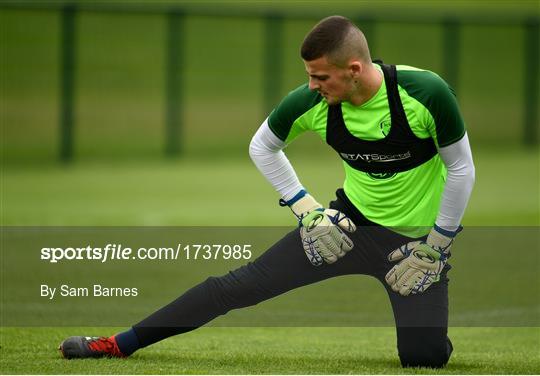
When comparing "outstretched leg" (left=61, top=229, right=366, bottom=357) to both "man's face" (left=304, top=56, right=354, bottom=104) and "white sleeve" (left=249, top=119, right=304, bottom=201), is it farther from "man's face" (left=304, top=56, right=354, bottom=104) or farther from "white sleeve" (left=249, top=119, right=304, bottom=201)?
"man's face" (left=304, top=56, right=354, bottom=104)

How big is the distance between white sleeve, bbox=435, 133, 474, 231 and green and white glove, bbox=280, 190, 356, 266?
600mm

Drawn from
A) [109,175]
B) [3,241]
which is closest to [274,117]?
[3,241]

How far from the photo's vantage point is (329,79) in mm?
6199

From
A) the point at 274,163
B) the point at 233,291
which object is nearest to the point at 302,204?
the point at 274,163

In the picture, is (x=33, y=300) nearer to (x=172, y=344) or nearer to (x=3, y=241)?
(x=172, y=344)

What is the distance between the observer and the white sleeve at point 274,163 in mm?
6754

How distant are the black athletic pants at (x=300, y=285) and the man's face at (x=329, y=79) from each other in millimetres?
836

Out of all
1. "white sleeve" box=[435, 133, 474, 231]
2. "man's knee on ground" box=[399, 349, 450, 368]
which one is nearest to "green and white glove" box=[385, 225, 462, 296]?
"white sleeve" box=[435, 133, 474, 231]

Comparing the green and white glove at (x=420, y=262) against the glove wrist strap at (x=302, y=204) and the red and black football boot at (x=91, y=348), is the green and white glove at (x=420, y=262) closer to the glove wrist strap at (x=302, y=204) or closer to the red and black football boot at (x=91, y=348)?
the glove wrist strap at (x=302, y=204)

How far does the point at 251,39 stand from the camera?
3150 cm

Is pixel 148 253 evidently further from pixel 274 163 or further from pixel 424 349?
pixel 424 349

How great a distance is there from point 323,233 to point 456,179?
32.4 inches

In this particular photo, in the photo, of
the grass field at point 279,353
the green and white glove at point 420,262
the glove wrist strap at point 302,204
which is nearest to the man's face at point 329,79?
the glove wrist strap at point 302,204

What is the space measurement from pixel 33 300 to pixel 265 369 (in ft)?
10.1
